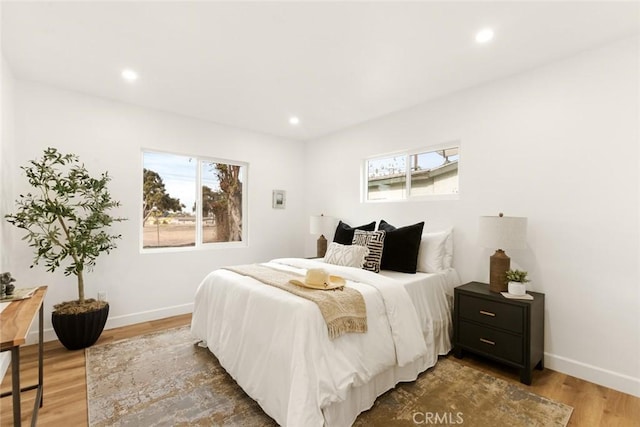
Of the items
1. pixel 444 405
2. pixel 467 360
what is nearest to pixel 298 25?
pixel 444 405

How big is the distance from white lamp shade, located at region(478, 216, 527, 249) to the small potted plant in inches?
9.6

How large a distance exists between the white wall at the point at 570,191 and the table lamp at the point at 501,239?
29cm

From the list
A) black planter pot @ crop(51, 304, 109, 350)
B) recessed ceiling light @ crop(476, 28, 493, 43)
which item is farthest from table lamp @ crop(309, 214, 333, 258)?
recessed ceiling light @ crop(476, 28, 493, 43)

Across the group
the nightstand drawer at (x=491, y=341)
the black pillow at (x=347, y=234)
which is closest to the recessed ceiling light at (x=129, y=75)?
the black pillow at (x=347, y=234)

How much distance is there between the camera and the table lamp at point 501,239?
2338 millimetres

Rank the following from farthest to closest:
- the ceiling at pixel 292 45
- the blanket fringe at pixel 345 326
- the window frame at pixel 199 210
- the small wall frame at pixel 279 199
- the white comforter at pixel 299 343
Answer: the small wall frame at pixel 279 199
the window frame at pixel 199 210
the ceiling at pixel 292 45
the blanket fringe at pixel 345 326
the white comforter at pixel 299 343

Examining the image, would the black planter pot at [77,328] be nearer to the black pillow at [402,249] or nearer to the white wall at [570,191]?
the black pillow at [402,249]

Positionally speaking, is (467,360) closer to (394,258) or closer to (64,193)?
(394,258)

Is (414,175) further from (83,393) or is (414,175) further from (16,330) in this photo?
(83,393)

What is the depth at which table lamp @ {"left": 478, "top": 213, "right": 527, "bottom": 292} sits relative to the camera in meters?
2.34

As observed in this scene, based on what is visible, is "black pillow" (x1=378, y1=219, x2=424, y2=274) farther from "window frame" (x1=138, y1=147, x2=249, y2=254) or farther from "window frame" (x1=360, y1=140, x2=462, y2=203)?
"window frame" (x1=138, y1=147, x2=249, y2=254)

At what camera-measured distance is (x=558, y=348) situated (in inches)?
95.8

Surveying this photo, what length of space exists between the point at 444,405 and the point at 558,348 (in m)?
1.25

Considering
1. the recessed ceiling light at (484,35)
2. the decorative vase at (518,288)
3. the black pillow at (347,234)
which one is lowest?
the decorative vase at (518,288)
